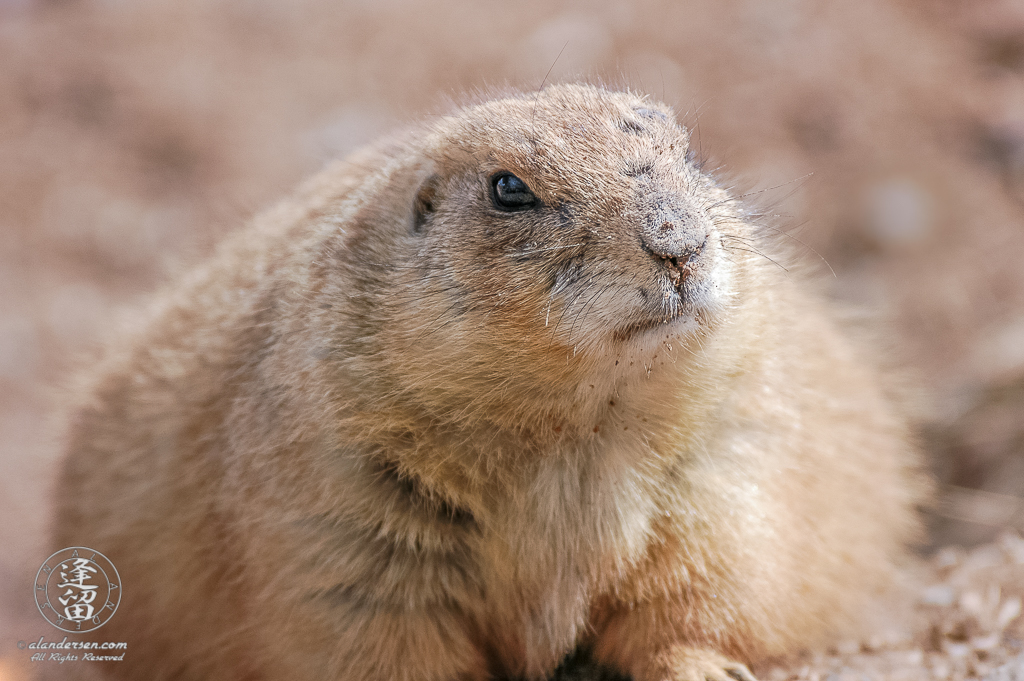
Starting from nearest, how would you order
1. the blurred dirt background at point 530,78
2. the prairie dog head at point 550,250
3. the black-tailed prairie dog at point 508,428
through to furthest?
the prairie dog head at point 550,250, the black-tailed prairie dog at point 508,428, the blurred dirt background at point 530,78

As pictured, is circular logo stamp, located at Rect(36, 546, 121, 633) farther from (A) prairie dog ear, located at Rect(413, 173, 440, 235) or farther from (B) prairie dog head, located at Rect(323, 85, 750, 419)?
(A) prairie dog ear, located at Rect(413, 173, 440, 235)

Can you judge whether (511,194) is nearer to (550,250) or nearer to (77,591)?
(550,250)

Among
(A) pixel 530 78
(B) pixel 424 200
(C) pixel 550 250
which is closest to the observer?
(C) pixel 550 250

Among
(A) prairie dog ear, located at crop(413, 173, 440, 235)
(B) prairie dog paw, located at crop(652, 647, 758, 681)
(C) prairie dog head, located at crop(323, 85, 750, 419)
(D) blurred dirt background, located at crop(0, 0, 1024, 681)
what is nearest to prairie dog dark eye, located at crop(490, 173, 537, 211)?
(C) prairie dog head, located at crop(323, 85, 750, 419)

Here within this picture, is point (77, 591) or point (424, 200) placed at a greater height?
point (424, 200)

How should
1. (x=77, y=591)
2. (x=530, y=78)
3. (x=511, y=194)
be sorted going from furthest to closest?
(x=530, y=78), (x=77, y=591), (x=511, y=194)

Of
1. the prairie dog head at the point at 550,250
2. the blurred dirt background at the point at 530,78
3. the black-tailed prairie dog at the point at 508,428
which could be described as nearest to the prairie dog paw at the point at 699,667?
the black-tailed prairie dog at the point at 508,428

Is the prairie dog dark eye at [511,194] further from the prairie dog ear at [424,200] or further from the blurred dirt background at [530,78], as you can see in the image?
the blurred dirt background at [530,78]

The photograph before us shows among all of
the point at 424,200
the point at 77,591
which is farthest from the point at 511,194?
the point at 77,591
